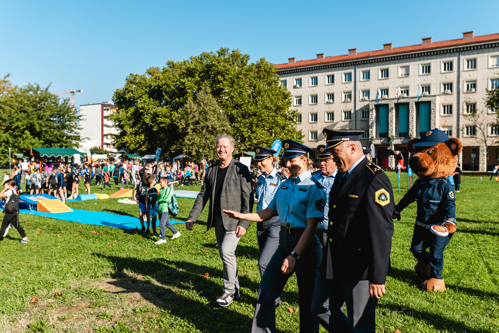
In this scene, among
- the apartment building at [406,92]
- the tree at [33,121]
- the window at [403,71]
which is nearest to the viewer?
the tree at [33,121]

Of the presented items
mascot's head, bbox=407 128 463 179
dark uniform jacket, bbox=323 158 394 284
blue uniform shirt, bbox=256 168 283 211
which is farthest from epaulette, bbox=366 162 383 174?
mascot's head, bbox=407 128 463 179

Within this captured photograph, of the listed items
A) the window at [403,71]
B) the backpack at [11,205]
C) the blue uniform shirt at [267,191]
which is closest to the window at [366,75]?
the window at [403,71]

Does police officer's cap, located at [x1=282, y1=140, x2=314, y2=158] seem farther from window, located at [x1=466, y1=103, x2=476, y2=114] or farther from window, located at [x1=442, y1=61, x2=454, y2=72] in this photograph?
window, located at [x1=442, y1=61, x2=454, y2=72]

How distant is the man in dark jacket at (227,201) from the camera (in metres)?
5.11

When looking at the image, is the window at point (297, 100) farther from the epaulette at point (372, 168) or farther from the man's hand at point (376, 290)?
the man's hand at point (376, 290)

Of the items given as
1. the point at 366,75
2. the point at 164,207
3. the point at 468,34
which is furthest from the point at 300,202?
the point at 468,34

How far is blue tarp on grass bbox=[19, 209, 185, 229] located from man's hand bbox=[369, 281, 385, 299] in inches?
377

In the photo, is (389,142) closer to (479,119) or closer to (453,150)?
(479,119)

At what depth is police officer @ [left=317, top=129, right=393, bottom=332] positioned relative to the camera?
2869 millimetres

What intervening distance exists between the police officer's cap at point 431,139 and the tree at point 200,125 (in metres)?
33.4

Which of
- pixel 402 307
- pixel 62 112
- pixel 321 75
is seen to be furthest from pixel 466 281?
pixel 321 75

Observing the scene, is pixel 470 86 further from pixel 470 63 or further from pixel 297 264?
pixel 297 264

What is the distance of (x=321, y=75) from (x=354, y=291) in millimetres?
61334

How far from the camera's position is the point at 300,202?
3666 mm
